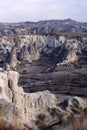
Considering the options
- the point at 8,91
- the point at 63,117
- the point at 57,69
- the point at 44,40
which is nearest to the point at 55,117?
the point at 63,117

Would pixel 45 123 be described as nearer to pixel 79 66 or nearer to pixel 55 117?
pixel 55 117

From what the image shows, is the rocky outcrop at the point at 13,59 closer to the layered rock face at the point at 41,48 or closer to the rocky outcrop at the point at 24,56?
the layered rock face at the point at 41,48

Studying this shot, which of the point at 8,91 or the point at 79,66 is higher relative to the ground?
the point at 8,91

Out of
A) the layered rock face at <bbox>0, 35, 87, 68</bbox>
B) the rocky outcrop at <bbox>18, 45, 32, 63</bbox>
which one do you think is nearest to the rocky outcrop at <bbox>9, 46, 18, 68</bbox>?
the layered rock face at <bbox>0, 35, 87, 68</bbox>

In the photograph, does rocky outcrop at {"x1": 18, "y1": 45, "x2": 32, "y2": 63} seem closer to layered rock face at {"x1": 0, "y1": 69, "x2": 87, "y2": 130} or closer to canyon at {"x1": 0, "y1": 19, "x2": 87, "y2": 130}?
canyon at {"x1": 0, "y1": 19, "x2": 87, "y2": 130}

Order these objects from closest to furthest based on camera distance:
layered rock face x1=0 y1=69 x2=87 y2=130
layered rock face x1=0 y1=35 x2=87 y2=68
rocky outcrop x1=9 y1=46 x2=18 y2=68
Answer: layered rock face x1=0 y1=69 x2=87 y2=130, rocky outcrop x1=9 y1=46 x2=18 y2=68, layered rock face x1=0 y1=35 x2=87 y2=68

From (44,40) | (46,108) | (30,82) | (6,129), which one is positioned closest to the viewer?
(6,129)

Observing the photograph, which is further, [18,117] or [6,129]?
[18,117]

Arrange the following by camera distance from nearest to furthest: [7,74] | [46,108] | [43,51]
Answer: [46,108] < [7,74] < [43,51]
